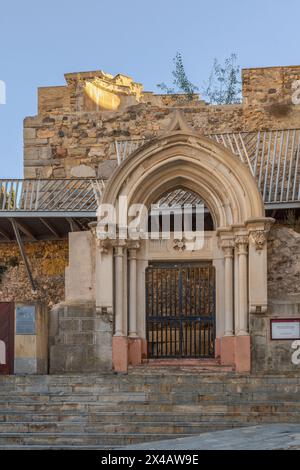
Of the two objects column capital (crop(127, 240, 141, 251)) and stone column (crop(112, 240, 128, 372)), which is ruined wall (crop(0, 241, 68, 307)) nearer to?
column capital (crop(127, 240, 141, 251))

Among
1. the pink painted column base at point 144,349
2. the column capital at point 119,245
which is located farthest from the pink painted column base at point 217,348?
the column capital at point 119,245

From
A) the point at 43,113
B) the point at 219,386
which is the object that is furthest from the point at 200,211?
the point at 43,113

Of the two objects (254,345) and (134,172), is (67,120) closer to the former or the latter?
(134,172)

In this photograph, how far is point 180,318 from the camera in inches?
757

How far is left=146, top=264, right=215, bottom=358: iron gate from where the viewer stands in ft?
63.4

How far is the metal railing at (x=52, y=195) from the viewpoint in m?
23.5

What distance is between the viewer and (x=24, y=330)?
18.2 m

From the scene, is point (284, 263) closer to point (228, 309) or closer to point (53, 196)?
point (228, 309)

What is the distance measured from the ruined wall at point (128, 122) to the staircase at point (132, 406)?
12.8m

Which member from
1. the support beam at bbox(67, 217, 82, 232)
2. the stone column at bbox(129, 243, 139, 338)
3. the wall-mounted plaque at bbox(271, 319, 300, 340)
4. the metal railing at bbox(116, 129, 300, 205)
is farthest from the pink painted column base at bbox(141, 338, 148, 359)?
the support beam at bbox(67, 217, 82, 232)

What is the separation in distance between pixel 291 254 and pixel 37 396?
6382mm

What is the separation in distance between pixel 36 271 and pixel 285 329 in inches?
398

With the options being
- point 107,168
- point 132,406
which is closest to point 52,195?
point 107,168
